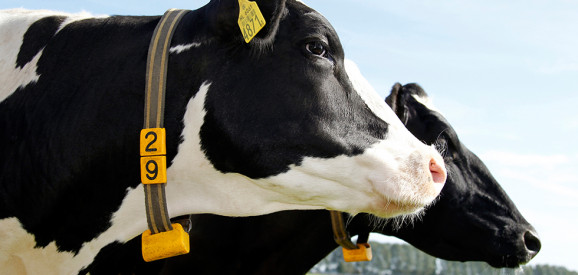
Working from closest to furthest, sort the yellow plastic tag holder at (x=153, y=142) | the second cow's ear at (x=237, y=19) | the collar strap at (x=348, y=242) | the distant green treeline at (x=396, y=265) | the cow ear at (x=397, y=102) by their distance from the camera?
the yellow plastic tag holder at (x=153, y=142) < the second cow's ear at (x=237, y=19) < the collar strap at (x=348, y=242) < the cow ear at (x=397, y=102) < the distant green treeline at (x=396, y=265)

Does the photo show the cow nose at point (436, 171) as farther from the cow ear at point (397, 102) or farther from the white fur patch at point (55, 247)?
the cow ear at point (397, 102)

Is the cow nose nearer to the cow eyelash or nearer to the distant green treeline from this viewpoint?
the cow eyelash

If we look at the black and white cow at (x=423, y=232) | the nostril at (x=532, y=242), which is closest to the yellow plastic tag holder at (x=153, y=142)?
the black and white cow at (x=423, y=232)

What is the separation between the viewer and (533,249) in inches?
203

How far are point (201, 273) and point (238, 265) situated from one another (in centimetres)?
31

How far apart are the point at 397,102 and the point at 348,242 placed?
1507mm

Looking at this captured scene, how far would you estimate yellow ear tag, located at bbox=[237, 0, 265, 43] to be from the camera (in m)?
2.61

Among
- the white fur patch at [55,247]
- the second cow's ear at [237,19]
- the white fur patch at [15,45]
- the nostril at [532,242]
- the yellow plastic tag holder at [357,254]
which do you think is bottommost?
the yellow plastic tag holder at [357,254]

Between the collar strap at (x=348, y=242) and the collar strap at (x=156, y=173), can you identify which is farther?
the collar strap at (x=348, y=242)

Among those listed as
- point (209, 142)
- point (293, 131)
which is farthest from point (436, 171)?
point (209, 142)

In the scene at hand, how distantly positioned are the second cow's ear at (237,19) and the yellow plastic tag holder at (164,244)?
91cm

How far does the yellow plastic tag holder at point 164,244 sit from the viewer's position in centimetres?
260

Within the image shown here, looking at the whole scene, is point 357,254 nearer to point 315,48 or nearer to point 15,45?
point 315,48

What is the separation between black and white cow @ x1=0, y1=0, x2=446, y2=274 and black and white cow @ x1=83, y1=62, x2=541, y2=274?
84.0 inches
